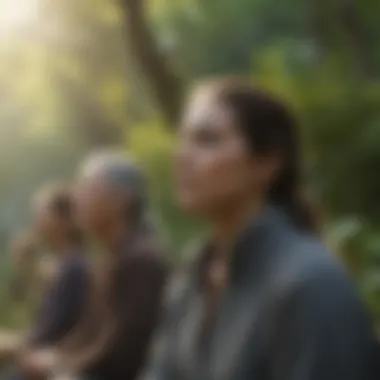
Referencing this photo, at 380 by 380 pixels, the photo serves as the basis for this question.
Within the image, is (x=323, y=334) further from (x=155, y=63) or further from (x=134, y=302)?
(x=155, y=63)

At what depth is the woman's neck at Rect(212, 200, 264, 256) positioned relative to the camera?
1337 millimetres

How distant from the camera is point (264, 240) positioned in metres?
1.30

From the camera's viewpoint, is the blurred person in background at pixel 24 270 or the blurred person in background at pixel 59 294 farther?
the blurred person in background at pixel 24 270

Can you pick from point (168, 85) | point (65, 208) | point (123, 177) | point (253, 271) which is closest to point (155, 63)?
point (168, 85)

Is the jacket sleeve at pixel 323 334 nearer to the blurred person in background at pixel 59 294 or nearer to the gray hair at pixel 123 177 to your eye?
the gray hair at pixel 123 177

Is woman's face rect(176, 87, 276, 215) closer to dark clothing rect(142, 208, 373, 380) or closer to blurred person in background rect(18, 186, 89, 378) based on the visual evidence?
dark clothing rect(142, 208, 373, 380)

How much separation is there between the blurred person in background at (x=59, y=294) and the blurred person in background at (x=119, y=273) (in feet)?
1.61

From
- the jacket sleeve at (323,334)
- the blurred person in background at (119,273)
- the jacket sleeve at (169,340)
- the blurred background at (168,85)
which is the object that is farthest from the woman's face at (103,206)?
the blurred background at (168,85)

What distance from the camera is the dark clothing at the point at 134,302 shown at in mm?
2117

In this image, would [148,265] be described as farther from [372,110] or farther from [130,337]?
[372,110]

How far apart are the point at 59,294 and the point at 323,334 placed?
65.4 inches

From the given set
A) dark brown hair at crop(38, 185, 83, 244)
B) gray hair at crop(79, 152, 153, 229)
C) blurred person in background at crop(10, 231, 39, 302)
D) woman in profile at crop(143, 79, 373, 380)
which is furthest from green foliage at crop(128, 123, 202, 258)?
woman in profile at crop(143, 79, 373, 380)

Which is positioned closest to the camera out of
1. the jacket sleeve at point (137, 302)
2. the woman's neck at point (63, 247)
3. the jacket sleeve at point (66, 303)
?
the jacket sleeve at point (137, 302)

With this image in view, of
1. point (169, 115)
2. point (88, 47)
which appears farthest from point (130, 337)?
point (88, 47)
